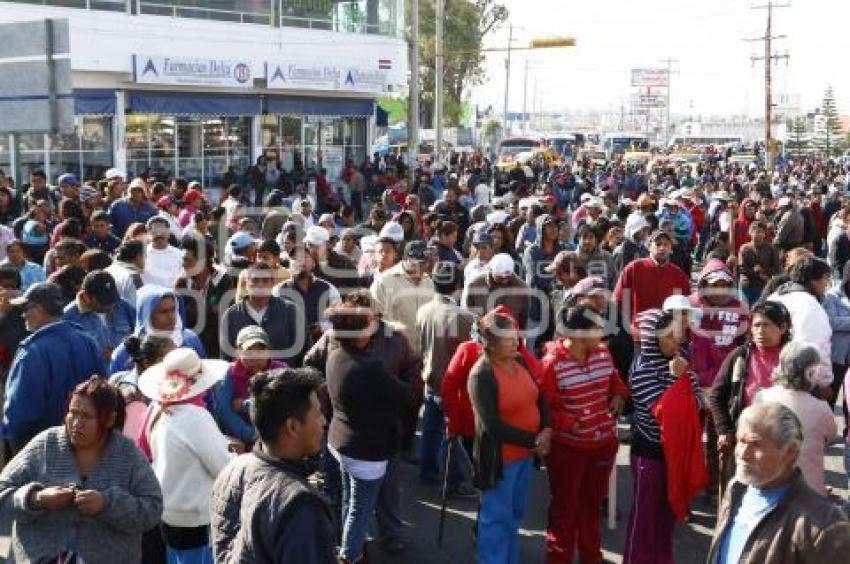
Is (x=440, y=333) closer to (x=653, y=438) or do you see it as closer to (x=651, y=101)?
(x=653, y=438)

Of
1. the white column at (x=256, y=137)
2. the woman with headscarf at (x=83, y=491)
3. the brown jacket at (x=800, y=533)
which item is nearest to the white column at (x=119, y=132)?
the white column at (x=256, y=137)

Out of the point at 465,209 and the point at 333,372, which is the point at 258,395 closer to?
the point at 333,372

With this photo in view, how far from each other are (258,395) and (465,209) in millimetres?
11246

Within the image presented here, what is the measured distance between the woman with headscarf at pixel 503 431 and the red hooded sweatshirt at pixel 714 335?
5.24ft

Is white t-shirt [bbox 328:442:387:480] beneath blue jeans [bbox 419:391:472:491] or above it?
above

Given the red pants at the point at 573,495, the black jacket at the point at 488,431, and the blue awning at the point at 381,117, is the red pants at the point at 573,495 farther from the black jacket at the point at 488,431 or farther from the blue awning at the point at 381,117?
the blue awning at the point at 381,117

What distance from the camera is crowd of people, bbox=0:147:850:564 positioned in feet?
11.0

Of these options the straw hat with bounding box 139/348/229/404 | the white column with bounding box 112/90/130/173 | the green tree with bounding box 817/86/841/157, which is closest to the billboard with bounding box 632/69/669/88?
the green tree with bounding box 817/86/841/157

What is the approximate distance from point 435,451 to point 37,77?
405cm

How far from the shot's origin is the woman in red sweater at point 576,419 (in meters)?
5.46

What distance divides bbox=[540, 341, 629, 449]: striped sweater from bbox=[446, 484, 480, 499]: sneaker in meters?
1.62

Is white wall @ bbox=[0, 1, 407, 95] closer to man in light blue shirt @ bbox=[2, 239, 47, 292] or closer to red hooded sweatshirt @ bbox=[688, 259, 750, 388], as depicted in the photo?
man in light blue shirt @ bbox=[2, 239, 47, 292]

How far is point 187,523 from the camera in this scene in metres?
4.35

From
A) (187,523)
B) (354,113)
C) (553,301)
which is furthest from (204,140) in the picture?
(187,523)
